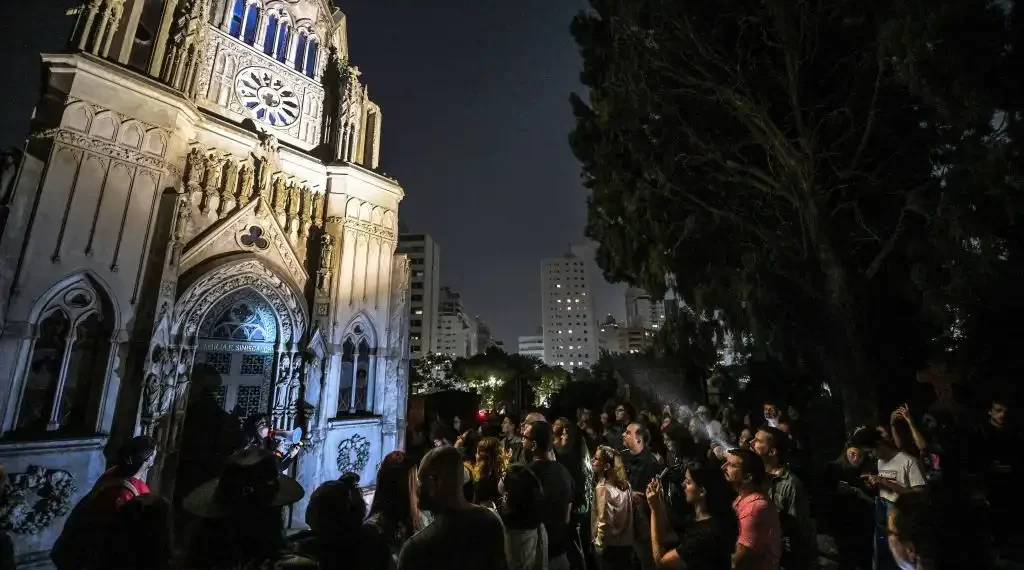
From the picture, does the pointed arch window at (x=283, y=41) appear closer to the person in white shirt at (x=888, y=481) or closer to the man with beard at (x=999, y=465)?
the person in white shirt at (x=888, y=481)

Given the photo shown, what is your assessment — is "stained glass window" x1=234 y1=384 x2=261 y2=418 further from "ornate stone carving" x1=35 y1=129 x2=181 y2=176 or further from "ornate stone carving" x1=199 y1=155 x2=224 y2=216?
"ornate stone carving" x1=35 y1=129 x2=181 y2=176

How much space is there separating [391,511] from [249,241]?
1008 centimetres

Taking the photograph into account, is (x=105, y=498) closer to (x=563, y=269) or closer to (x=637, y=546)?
(x=637, y=546)

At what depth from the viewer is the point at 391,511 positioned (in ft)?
9.99

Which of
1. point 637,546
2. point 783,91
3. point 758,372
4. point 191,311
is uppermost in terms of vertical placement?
point 783,91

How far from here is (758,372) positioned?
16.9 metres

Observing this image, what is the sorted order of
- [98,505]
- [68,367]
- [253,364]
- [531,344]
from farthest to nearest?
[531,344] → [253,364] → [68,367] → [98,505]

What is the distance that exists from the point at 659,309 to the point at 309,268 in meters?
131

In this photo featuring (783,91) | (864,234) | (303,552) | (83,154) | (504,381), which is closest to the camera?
(303,552)

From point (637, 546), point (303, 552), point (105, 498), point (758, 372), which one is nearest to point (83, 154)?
point (105, 498)

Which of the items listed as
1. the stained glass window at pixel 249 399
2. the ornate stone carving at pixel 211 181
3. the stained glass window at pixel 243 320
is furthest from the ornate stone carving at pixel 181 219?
the stained glass window at pixel 249 399

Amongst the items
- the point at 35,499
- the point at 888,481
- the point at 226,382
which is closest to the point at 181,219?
the point at 226,382

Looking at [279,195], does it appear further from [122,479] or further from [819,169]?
[819,169]

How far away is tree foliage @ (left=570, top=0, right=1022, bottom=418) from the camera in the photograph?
741 centimetres
